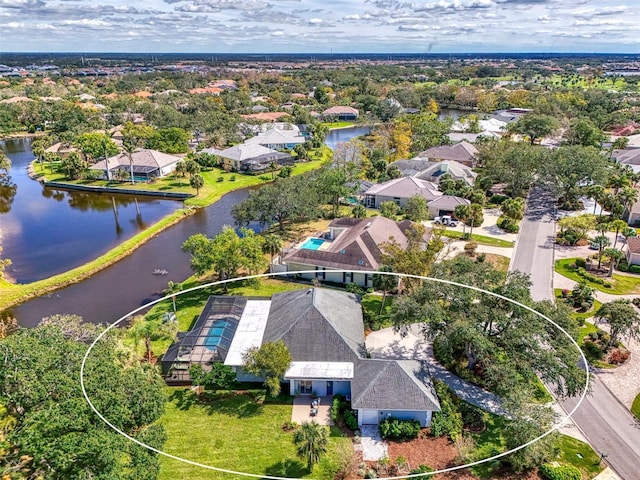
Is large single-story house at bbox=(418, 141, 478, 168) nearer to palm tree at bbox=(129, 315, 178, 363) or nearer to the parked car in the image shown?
the parked car

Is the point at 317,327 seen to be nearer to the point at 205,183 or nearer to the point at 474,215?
the point at 474,215

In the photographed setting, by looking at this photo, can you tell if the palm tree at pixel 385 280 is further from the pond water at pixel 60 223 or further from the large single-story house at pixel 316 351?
the pond water at pixel 60 223

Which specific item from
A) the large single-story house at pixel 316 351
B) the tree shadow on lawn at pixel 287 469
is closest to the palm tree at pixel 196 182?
the large single-story house at pixel 316 351

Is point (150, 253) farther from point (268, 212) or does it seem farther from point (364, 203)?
point (364, 203)

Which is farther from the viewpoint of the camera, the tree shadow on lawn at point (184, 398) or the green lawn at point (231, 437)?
the tree shadow on lawn at point (184, 398)

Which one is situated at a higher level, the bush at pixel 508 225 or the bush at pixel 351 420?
the bush at pixel 508 225

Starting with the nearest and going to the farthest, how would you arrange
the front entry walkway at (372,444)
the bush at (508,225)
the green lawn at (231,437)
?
the green lawn at (231,437)
the front entry walkway at (372,444)
the bush at (508,225)

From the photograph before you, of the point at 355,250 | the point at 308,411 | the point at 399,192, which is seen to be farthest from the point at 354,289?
the point at 399,192

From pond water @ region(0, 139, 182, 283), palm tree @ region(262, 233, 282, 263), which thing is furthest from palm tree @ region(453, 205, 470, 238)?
pond water @ region(0, 139, 182, 283)
